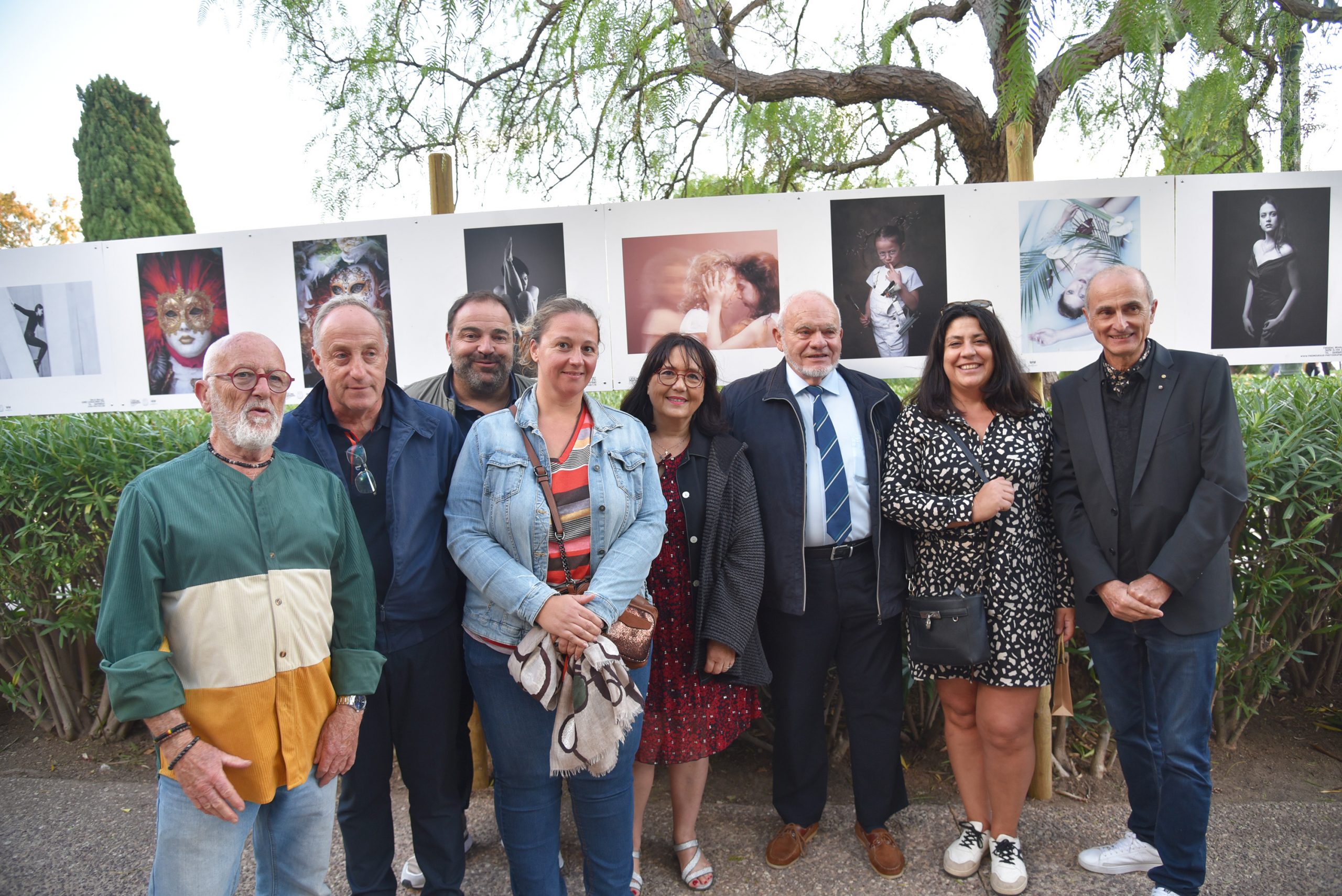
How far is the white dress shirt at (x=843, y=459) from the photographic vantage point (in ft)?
9.02

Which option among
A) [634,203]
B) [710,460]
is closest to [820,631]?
[710,460]

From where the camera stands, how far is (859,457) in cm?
282

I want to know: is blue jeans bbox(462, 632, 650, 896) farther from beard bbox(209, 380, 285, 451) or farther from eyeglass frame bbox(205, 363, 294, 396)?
eyeglass frame bbox(205, 363, 294, 396)

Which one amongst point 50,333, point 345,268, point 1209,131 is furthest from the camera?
point 1209,131

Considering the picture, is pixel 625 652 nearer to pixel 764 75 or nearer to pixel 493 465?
pixel 493 465

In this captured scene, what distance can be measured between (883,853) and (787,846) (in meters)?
0.35

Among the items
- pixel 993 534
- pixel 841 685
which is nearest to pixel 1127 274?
pixel 993 534

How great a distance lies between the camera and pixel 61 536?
341 centimetres

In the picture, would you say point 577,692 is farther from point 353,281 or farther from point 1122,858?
point 353,281

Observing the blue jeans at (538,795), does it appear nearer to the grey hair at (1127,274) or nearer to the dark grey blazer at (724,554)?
the dark grey blazer at (724,554)

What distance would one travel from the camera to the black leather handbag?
2523 mm

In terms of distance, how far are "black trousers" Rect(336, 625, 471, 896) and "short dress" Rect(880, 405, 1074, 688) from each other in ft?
5.25

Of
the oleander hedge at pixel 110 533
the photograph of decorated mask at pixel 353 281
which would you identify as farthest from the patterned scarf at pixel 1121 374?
the photograph of decorated mask at pixel 353 281

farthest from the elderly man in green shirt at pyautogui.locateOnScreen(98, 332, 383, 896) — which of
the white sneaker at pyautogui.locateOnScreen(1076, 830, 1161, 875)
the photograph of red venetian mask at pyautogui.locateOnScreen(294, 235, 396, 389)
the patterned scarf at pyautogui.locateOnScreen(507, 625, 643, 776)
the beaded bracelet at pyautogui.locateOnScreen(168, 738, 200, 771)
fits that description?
the white sneaker at pyautogui.locateOnScreen(1076, 830, 1161, 875)
